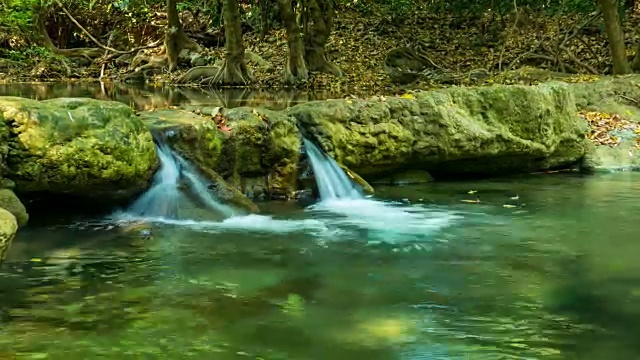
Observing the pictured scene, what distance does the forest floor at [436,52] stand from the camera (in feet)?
66.8

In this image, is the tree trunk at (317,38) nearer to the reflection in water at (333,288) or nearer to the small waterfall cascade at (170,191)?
the small waterfall cascade at (170,191)

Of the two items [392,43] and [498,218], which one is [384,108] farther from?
[392,43]

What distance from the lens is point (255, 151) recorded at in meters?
9.08

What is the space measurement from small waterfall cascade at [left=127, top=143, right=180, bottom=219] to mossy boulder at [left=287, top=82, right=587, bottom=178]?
223 cm

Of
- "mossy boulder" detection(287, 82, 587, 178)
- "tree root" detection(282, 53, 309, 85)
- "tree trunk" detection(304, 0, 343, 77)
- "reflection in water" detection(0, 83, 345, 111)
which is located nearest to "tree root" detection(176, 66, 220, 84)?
"tree root" detection(282, 53, 309, 85)

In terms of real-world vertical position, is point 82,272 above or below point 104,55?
below

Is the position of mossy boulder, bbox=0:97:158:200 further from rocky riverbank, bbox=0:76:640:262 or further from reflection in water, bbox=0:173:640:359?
reflection in water, bbox=0:173:640:359

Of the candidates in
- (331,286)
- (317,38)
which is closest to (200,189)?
(331,286)

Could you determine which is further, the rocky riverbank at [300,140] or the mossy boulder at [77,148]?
the rocky riverbank at [300,140]

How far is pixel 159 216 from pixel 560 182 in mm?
5639

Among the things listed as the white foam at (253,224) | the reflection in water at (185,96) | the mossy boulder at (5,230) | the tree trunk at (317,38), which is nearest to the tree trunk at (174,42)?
the tree trunk at (317,38)

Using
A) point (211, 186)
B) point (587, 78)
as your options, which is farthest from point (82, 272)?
point (587, 78)

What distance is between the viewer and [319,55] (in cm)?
2248

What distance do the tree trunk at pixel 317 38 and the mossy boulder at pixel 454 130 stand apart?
11023mm
